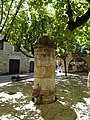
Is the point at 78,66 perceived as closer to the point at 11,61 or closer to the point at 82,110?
the point at 11,61

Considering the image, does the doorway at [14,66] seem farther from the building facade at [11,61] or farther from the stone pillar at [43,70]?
the stone pillar at [43,70]

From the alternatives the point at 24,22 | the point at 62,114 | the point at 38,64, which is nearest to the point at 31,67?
the point at 24,22

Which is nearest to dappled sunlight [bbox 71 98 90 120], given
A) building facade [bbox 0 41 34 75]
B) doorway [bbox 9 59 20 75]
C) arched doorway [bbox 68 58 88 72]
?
building facade [bbox 0 41 34 75]

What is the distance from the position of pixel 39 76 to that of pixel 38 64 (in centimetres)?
59

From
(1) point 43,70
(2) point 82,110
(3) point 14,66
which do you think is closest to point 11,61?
(3) point 14,66

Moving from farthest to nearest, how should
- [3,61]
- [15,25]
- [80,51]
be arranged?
[80,51] < [3,61] < [15,25]

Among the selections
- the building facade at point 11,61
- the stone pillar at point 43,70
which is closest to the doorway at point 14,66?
the building facade at point 11,61

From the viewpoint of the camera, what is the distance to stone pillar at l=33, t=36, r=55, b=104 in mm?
9578

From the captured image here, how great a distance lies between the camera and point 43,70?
31.7 feet

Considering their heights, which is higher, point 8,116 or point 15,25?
point 15,25

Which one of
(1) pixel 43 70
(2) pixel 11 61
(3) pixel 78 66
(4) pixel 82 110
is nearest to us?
(4) pixel 82 110

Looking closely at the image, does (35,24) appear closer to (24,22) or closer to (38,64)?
(24,22)

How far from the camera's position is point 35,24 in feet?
58.7

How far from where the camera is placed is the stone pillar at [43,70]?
9.58 meters
